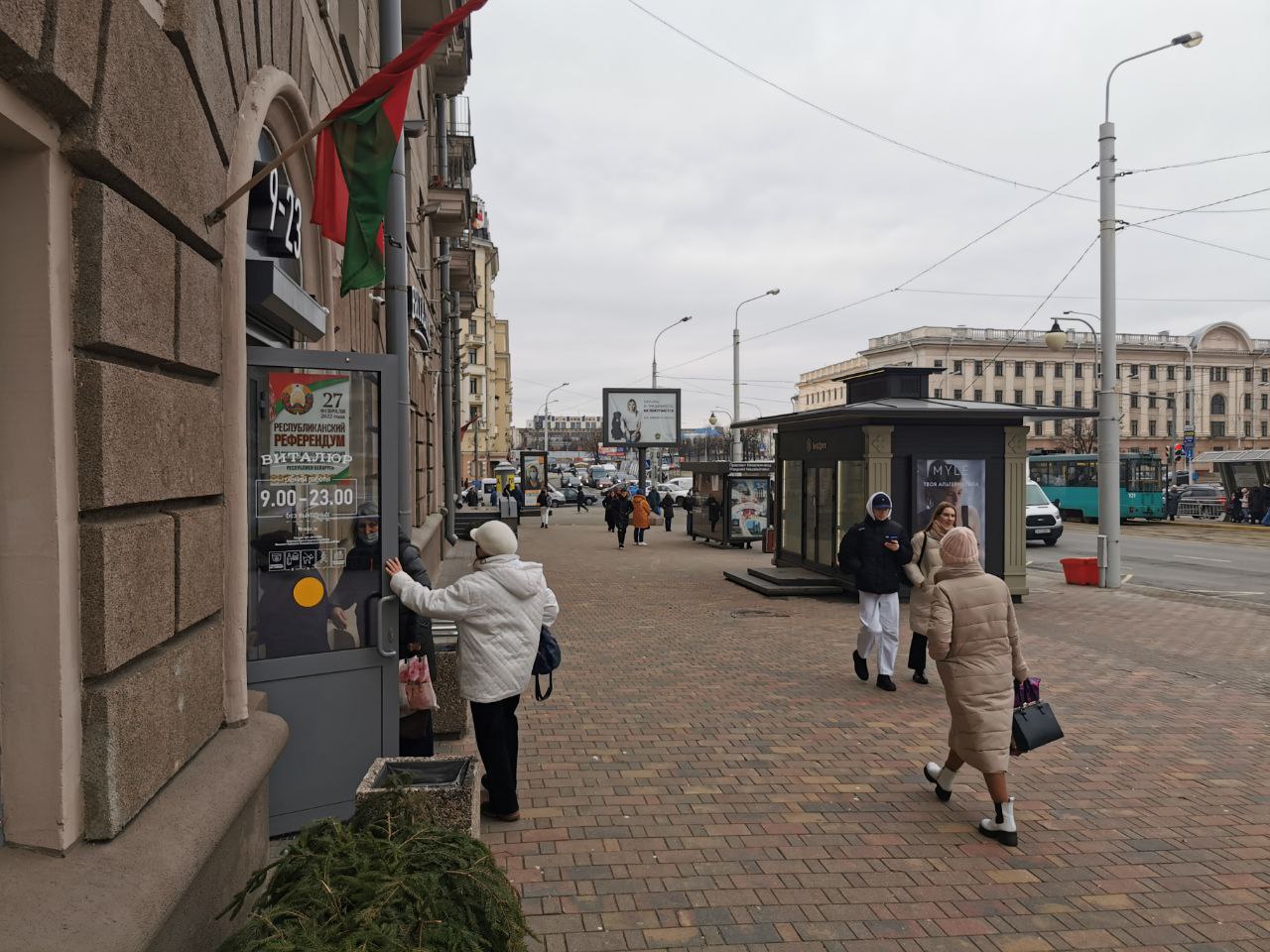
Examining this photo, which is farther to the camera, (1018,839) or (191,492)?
(1018,839)

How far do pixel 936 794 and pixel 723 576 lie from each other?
39.2ft

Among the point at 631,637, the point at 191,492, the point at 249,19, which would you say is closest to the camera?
the point at 191,492

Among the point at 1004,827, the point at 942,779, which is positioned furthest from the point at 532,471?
the point at 1004,827

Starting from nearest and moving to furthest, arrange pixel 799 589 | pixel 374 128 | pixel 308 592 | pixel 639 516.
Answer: pixel 374 128, pixel 308 592, pixel 799 589, pixel 639 516

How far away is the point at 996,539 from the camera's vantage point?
13.8m

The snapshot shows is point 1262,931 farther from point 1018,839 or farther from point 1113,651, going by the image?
point 1113,651

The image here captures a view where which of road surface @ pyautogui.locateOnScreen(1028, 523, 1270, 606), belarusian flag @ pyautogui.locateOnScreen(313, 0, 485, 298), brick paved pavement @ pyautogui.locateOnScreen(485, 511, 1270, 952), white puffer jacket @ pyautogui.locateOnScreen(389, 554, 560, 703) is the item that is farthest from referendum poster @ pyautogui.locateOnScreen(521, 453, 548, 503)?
belarusian flag @ pyautogui.locateOnScreen(313, 0, 485, 298)

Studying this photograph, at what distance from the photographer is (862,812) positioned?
5.43 meters

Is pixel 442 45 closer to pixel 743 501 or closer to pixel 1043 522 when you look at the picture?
pixel 743 501

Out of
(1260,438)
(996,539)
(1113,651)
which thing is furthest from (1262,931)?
(1260,438)

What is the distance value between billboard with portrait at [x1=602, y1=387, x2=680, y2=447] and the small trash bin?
72.8 ft

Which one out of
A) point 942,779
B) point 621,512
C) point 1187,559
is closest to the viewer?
point 942,779

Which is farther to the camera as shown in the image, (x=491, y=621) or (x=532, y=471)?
(x=532, y=471)

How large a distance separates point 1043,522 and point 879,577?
20634mm
